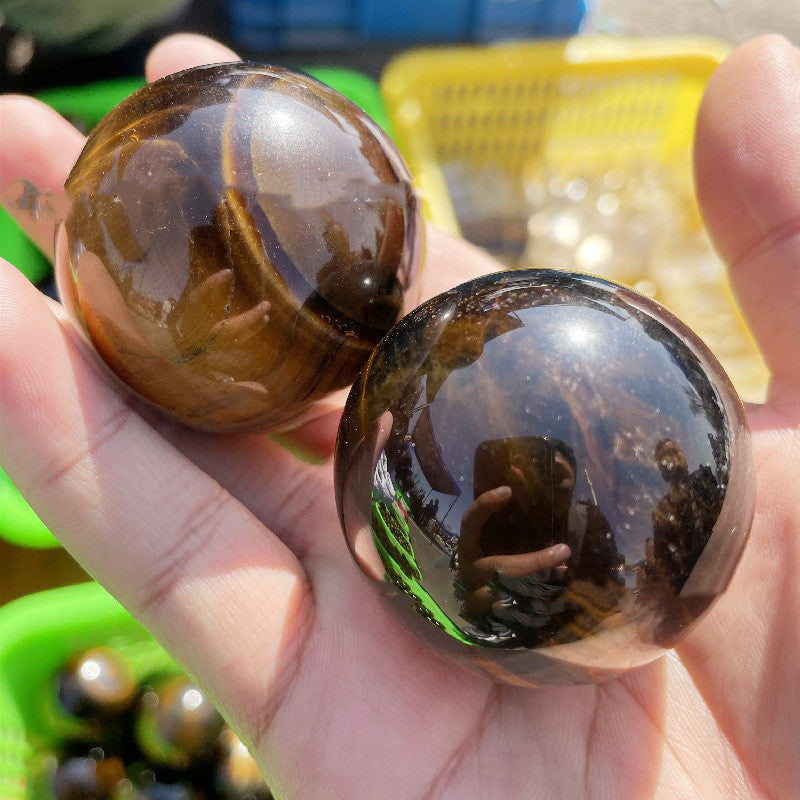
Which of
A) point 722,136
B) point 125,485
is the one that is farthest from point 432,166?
point 125,485

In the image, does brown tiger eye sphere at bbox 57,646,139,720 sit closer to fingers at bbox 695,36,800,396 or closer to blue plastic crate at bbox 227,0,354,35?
fingers at bbox 695,36,800,396

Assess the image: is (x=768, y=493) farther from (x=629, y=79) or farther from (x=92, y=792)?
(x=629, y=79)

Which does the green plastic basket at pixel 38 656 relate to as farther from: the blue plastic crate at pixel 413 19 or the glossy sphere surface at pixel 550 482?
the blue plastic crate at pixel 413 19

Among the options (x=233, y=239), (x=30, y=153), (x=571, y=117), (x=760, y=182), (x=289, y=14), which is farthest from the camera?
(x=289, y=14)

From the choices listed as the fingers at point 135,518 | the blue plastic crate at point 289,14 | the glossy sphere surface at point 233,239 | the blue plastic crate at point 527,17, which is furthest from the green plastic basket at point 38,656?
the blue plastic crate at point 527,17

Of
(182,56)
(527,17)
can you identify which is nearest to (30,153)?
(182,56)

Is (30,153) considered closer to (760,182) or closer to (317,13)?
(760,182)

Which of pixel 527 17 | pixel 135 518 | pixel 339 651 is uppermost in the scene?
pixel 527 17
